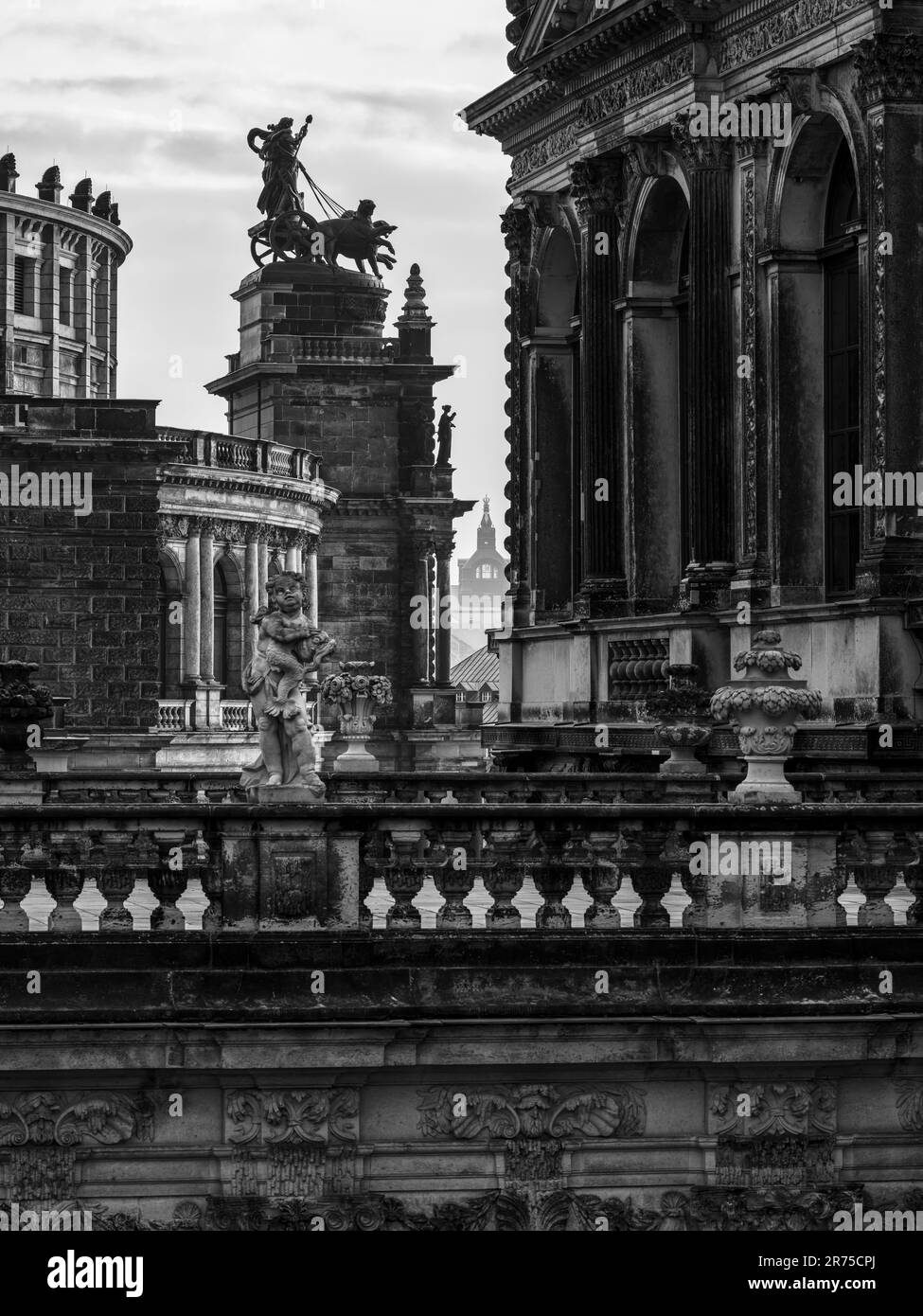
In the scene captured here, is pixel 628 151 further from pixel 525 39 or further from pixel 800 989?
pixel 800 989

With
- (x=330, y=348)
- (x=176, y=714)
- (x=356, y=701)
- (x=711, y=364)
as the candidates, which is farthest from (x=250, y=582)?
(x=711, y=364)

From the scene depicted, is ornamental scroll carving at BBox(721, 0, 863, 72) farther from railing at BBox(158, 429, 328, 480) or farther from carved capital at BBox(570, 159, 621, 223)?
railing at BBox(158, 429, 328, 480)

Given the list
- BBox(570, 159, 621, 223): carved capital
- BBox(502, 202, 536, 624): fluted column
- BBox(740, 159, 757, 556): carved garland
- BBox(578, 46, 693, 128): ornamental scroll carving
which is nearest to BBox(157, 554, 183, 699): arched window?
BBox(502, 202, 536, 624): fluted column

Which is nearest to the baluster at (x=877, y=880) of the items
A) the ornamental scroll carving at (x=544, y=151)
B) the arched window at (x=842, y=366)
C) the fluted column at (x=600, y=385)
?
the arched window at (x=842, y=366)

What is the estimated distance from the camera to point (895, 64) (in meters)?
25.2

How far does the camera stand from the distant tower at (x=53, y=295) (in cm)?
11769

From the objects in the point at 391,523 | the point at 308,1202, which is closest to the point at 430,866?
the point at 308,1202

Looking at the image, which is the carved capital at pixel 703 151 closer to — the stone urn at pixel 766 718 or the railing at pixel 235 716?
the stone urn at pixel 766 718

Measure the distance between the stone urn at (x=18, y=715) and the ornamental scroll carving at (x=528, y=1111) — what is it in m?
10.3

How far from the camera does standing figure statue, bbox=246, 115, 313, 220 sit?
281 feet

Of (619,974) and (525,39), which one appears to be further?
(525,39)
